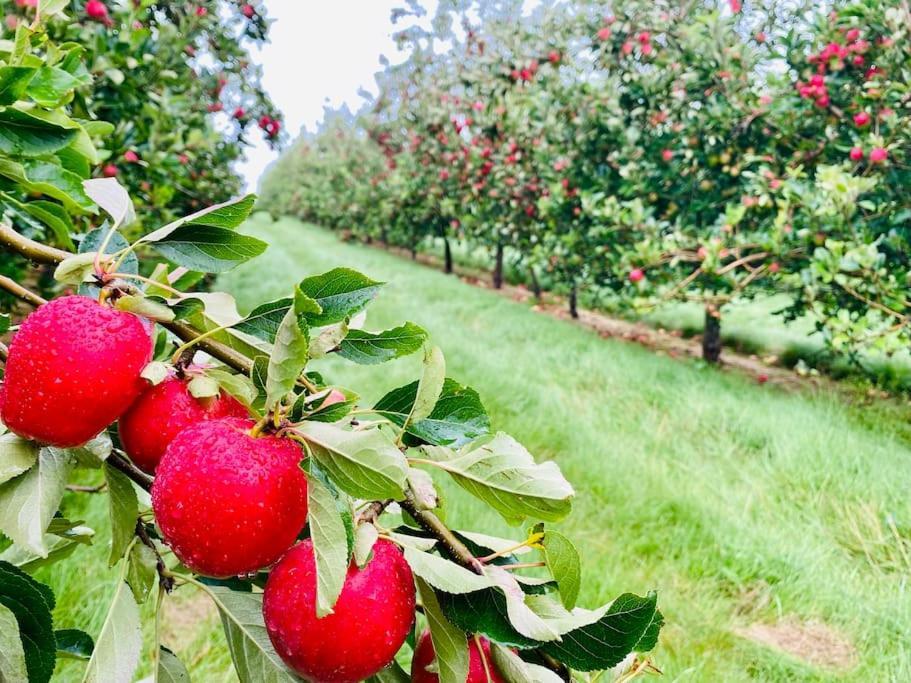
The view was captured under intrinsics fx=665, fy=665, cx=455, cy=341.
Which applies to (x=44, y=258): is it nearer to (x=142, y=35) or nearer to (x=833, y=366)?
(x=142, y=35)

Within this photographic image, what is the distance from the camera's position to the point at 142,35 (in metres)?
2.43

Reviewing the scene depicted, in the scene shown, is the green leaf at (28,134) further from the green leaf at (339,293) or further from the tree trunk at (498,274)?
the tree trunk at (498,274)

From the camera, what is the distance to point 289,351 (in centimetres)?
36

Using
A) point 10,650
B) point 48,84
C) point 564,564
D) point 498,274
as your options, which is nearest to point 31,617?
point 10,650

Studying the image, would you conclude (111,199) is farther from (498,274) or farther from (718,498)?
(498,274)

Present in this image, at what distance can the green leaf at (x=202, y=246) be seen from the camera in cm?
48

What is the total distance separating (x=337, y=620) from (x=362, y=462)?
11cm

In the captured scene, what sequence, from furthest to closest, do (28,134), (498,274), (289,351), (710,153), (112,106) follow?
(498,274), (710,153), (112,106), (28,134), (289,351)

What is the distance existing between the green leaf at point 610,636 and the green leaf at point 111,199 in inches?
17.3

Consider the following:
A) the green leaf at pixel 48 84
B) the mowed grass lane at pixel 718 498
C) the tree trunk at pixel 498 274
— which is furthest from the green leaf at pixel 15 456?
the tree trunk at pixel 498 274

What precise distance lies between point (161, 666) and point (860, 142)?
4286mm

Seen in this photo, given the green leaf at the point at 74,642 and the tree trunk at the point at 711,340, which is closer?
the green leaf at the point at 74,642

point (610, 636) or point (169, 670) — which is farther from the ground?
point (610, 636)

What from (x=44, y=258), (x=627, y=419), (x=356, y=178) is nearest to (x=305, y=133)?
(x=356, y=178)
